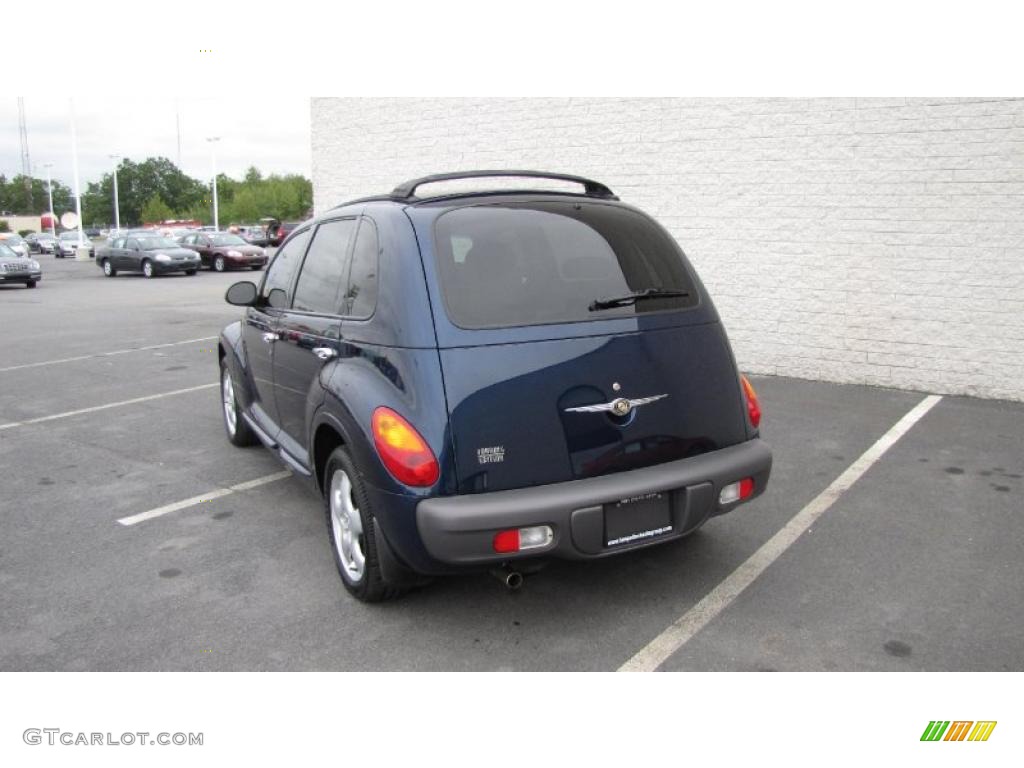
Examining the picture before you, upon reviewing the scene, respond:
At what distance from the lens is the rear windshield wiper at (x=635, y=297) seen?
3570 mm

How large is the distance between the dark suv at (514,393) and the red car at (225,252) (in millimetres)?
28047

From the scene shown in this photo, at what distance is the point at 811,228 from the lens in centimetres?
817

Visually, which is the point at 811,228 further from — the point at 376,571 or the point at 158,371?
the point at 158,371

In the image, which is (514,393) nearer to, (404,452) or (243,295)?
(404,452)

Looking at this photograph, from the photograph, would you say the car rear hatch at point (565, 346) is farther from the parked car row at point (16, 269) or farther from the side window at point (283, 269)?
the parked car row at point (16, 269)

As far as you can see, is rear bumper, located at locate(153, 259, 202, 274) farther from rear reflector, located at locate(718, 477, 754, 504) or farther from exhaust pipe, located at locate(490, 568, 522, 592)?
rear reflector, located at locate(718, 477, 754, 504)

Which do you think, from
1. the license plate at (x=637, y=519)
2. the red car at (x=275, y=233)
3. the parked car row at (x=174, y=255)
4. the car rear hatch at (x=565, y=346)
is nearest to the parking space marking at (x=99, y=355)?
the car rear hatch at (x=565, y=346)

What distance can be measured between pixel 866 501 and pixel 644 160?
17.1ft

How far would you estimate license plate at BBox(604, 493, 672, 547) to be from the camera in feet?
10.8

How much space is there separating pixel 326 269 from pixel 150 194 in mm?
136895

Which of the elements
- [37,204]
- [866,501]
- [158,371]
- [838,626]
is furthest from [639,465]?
[37,204]

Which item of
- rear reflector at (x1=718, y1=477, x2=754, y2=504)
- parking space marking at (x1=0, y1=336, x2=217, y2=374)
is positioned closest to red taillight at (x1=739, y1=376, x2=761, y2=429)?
rear reflector at (x1=718, y1=477, x2=754, y2=504)
